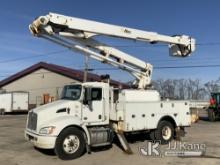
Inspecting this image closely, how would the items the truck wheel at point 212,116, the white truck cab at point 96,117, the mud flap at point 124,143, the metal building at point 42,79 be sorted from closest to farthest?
the white truck cab at point 96,117 < the mud flap at point 124,143 < the truck wheel at point 212,116 < the metal building at point 42,79

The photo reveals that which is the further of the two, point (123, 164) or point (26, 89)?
point (26, 89)

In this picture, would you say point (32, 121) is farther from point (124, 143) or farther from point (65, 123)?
point (124, 143)

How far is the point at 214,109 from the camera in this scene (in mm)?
28391

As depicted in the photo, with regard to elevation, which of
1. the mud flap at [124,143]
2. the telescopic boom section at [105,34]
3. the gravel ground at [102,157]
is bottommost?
the gravel ground at [102,157]

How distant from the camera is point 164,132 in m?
14.8

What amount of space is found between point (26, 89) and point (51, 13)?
4106 centimetres

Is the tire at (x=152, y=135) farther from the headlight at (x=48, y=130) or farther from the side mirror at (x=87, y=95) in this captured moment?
the headlight at (x=48, y=130)

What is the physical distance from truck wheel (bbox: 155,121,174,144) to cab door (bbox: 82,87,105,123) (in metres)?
2.81

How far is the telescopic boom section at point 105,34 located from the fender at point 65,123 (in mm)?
3081

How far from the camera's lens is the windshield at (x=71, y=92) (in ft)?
41.9

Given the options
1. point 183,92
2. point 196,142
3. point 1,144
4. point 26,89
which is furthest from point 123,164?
point 183,92

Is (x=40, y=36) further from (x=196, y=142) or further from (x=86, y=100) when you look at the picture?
(x=196, y=142)

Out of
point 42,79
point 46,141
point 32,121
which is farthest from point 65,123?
point 42,79

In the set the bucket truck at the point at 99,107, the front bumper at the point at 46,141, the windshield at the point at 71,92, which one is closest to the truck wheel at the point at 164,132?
the bucket truck at the point at 99,107
